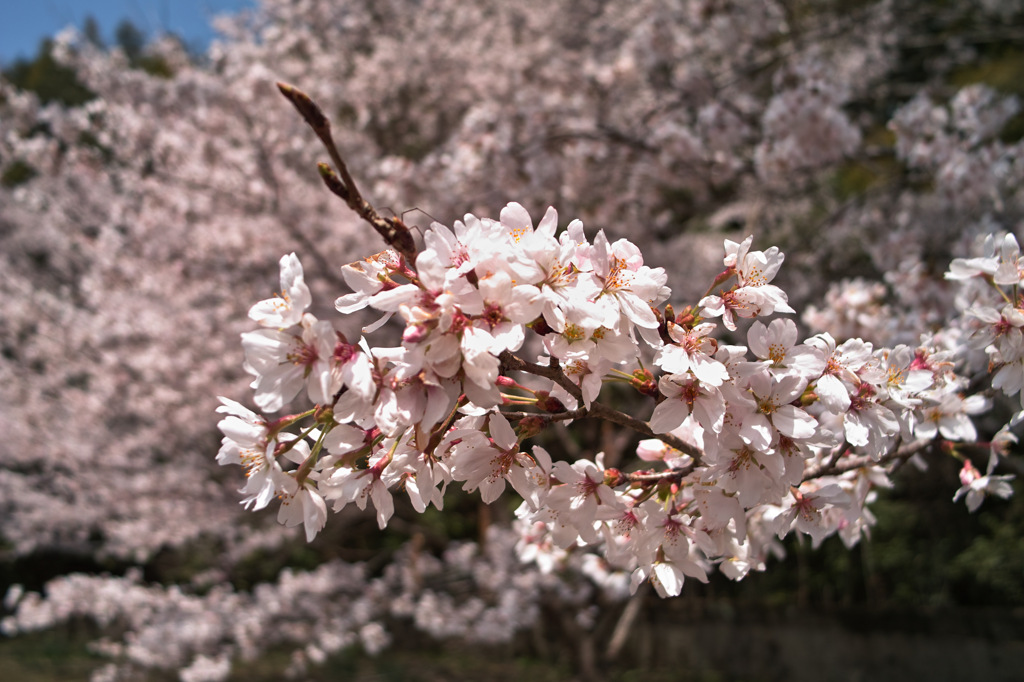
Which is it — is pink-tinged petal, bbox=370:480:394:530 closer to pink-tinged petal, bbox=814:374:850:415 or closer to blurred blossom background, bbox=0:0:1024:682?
pink-tinged petal, bbox=814:374:850:415

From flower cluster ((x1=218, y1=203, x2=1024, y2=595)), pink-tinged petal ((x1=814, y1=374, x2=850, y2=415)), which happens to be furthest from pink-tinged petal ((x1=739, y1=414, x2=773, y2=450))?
pink-tinged petal ((x1=814, y1=374, x2=850, y2=415))

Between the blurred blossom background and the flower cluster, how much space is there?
77.3 inches

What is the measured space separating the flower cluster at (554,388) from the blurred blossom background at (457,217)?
1.96m

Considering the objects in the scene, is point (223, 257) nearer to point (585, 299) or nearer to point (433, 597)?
point (433, 597)

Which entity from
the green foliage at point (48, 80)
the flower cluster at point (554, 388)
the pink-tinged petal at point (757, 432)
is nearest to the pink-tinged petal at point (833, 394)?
the flower cluster at point (554, 388)

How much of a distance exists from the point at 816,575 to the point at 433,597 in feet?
13.9

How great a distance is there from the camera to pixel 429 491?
96 centimetres

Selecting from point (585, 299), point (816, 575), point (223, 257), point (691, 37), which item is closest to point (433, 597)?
point (223, 257)

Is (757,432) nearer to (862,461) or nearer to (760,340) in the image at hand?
(760,340)

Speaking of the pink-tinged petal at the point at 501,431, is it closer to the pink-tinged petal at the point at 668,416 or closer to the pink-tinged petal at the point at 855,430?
the pink-tinged petal at the point at 668,416

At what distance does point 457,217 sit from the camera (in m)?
4.68

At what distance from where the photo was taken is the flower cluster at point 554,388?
0.84 m

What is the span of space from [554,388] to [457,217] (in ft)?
12.3

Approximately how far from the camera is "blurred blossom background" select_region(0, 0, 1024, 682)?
13.2 feet
